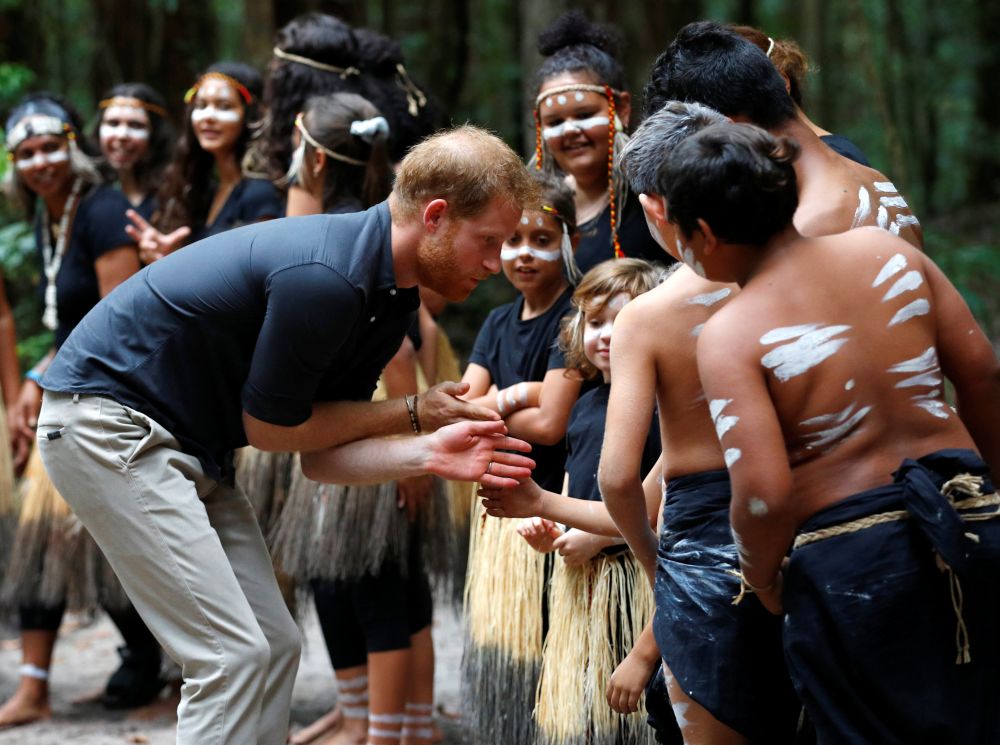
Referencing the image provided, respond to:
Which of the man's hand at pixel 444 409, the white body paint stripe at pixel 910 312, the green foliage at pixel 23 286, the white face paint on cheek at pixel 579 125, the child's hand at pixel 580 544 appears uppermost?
the white face paint on cheek at pixel 579 125

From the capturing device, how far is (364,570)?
3.70m

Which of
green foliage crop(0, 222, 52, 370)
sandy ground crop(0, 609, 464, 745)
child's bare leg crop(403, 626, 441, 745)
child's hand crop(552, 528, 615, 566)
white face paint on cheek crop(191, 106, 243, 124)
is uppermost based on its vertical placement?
white face paint on cheek crop(191, 106, 243, 124)

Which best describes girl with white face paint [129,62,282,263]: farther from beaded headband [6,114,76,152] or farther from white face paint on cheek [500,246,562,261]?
white face paint on cheek [500,246,562,261]

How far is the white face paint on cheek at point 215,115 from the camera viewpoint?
14.6ft

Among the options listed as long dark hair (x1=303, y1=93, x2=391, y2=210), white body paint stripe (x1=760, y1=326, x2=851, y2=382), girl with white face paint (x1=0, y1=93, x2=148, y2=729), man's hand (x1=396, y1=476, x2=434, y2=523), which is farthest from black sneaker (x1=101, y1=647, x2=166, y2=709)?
white body paint stripe (x1=760, y1=326, x2=851, y2=382)

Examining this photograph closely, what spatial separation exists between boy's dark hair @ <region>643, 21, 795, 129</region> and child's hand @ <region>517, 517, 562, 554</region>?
1013 millimetres

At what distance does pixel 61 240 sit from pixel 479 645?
→ 2400mm

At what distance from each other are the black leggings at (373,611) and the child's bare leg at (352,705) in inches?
1.3

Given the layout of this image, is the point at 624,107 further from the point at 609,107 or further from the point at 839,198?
the point at 839,198

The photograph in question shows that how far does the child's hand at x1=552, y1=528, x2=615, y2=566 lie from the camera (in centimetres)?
282

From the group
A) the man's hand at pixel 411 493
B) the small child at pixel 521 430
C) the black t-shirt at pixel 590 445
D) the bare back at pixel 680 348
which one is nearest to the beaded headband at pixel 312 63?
the small child at pixel 521 430

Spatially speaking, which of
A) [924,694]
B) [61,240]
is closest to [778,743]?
[924,694]

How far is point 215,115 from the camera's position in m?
4.46

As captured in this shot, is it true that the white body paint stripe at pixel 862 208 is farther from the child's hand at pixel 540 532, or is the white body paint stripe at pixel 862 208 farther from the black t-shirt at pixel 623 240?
the child's hand at pixel 540 532
